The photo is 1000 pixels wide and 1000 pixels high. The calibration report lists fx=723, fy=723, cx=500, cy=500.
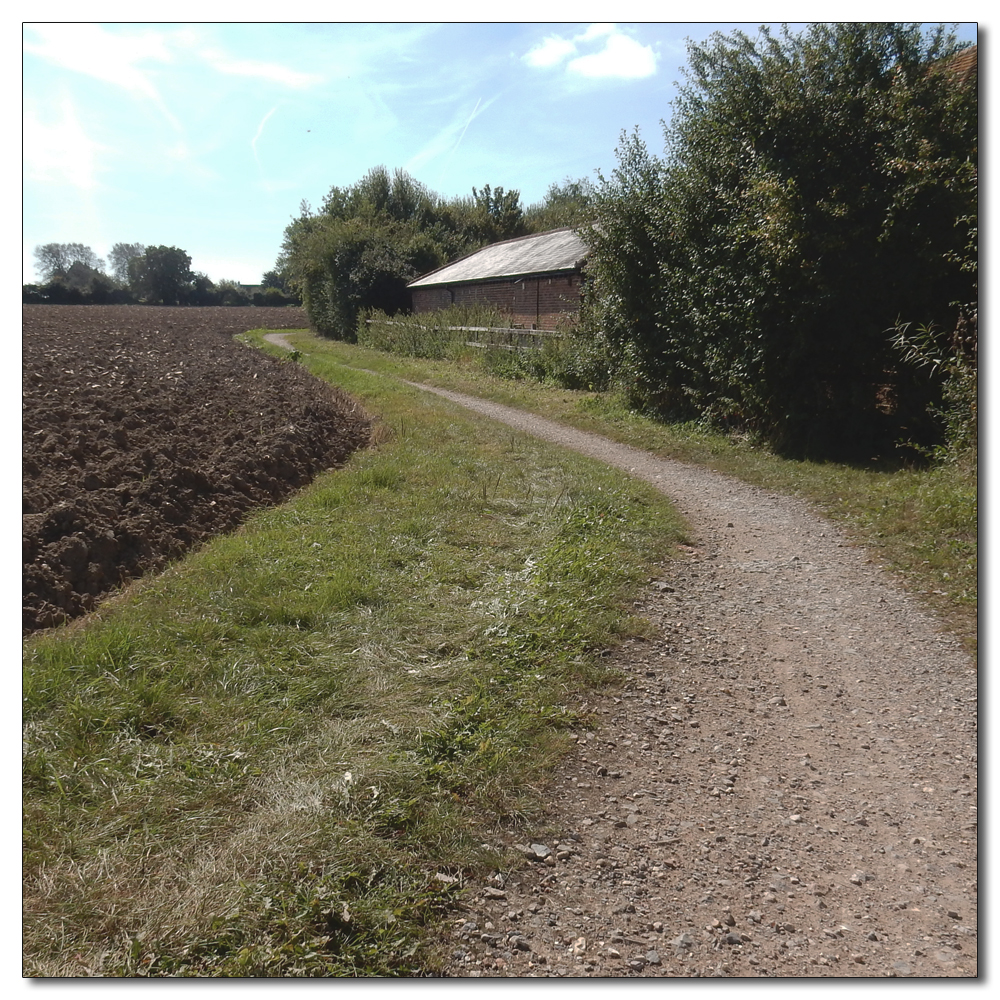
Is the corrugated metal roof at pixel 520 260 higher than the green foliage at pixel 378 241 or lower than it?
lower

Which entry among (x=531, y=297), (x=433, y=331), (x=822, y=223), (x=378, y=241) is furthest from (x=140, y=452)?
(x=378, y=241)

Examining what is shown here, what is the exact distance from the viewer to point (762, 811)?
3348mm

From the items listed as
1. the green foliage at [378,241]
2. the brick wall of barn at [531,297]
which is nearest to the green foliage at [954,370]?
the brick wall of barn at [531,297]

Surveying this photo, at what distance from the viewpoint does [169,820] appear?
311 centimetres

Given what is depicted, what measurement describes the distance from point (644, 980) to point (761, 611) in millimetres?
3716

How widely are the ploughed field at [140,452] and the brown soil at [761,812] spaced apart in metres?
4.35

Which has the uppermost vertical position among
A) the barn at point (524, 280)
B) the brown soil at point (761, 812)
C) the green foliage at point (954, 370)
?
the barn at point (524, 280)

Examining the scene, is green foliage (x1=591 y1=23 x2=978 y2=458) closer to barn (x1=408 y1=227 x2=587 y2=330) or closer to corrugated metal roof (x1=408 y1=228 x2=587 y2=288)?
barn (x1=408 y1=227 x2=587 y2=330)

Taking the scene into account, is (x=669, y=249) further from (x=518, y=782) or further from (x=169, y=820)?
(x=169, y=820)

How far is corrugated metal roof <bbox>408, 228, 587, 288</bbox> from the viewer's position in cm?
2064

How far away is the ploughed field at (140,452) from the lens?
6078mm

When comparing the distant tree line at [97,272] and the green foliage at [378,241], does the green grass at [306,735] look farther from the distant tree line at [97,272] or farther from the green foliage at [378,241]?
the green foliage at [378,241]

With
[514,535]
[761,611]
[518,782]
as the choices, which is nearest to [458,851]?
[518,782]

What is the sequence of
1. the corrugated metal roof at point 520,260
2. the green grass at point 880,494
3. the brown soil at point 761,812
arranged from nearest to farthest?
the brown soil at point 761,812 → the green grass at point 880,494 → the corrugated metal roof at point 520,260
